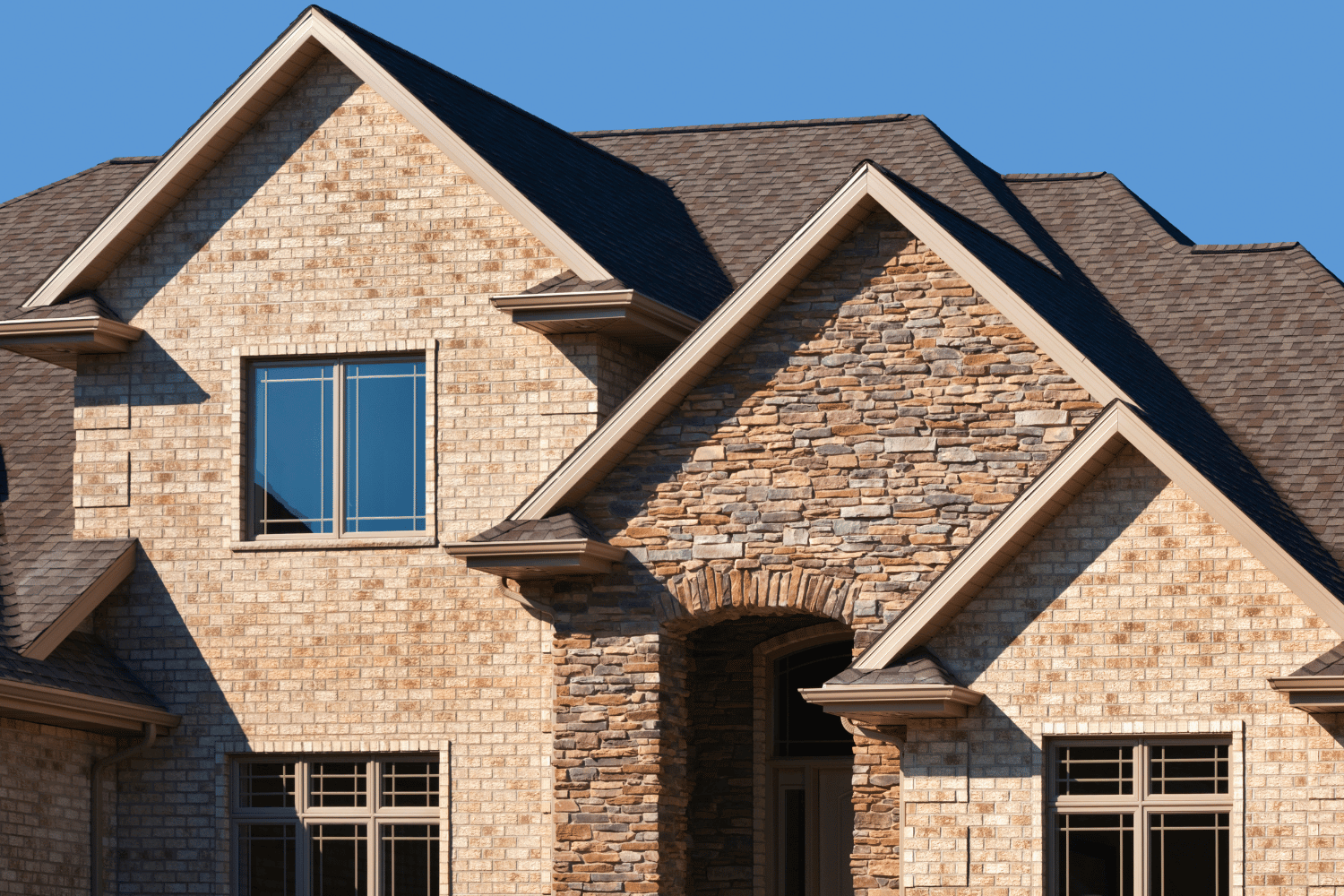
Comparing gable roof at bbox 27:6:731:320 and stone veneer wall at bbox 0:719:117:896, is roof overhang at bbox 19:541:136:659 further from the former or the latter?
gable roof at bbox 27:6:731:320

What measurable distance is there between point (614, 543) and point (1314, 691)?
595cm

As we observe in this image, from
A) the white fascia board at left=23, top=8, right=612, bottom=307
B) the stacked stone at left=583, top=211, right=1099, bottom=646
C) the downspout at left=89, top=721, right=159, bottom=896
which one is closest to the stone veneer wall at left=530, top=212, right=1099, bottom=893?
the stacked stone at left=583, top=211, right=1099, bottom=646

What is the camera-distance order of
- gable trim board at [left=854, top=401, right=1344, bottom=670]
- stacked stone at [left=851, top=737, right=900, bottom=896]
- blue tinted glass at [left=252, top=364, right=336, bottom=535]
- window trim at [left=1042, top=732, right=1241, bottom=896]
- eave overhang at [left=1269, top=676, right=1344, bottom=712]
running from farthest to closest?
blue tinted glass at [left=252, top=364, right=336, bottom=535] → stacked stone at [left=851, top=737, right=900, bottom=896] → window trim at [left=1042, top=732, right=1241, bottom=896] → gable trim board at [left=854, top=401, right=1344, bottom=670] → eave overhang at [left=1269, top=676, right=1344, bottom=712]

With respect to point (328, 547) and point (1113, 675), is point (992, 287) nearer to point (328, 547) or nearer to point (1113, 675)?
point (1113, 675)

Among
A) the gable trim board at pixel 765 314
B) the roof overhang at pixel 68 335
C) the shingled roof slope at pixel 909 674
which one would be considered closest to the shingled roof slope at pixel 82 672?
the roof overhang at pixel 68 335

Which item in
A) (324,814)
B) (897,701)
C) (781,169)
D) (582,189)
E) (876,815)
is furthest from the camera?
(781,169)

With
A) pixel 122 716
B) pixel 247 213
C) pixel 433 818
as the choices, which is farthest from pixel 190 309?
pixel 433 818

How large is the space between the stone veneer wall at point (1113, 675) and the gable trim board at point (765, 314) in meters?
1.88

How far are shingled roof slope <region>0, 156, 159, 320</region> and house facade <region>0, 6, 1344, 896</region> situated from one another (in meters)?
1.67

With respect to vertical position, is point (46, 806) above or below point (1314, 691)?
below

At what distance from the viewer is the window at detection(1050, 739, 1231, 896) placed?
54.9 feet

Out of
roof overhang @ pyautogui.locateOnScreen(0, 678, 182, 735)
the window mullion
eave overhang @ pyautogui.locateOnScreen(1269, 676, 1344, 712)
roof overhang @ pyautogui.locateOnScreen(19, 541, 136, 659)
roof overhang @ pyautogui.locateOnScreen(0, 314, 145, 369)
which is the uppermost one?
roof overhang @ pyautogui.locateOnScreen(0, 314, 145, 369)

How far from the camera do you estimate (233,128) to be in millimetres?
21031

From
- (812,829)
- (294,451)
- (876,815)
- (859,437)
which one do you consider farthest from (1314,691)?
(294,451)
